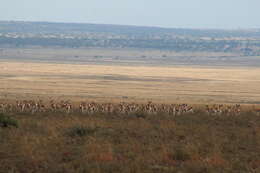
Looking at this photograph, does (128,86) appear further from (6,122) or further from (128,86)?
(6,122)

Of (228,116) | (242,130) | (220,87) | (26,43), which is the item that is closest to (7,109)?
(228,116)

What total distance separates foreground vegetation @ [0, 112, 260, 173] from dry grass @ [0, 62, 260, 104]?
22526mm

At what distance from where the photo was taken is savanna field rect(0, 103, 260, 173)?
1004cm

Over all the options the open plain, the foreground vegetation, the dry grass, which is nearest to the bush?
the foreground vegetation

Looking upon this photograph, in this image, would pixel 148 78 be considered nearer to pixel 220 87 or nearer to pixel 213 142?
pixel 220 87

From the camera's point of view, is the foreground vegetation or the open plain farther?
the open plain

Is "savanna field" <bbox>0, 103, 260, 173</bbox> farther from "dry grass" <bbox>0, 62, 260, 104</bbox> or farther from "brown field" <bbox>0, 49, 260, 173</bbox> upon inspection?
"dry grass" <bbox>0, 62, 260, 104</bbox>

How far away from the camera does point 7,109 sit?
20.4 meters

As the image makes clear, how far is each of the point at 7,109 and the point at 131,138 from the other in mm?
8574

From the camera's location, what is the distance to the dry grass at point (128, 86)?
43.0m

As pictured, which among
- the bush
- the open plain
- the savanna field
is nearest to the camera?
the savanna field

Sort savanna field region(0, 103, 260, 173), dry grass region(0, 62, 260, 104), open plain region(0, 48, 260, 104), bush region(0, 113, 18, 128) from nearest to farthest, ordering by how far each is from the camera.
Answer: savanna field region(0, 103, 260, 173), bush region(0, 113, 18, 128), open plain region(0, 48, 260, 104), dry grass region(0, 62, 260, 104)

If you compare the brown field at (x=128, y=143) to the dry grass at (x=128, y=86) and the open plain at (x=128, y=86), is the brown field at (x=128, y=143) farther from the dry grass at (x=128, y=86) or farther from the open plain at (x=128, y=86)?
the dry grass at (x=128, y=86)

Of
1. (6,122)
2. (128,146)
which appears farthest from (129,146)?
(6,122)
